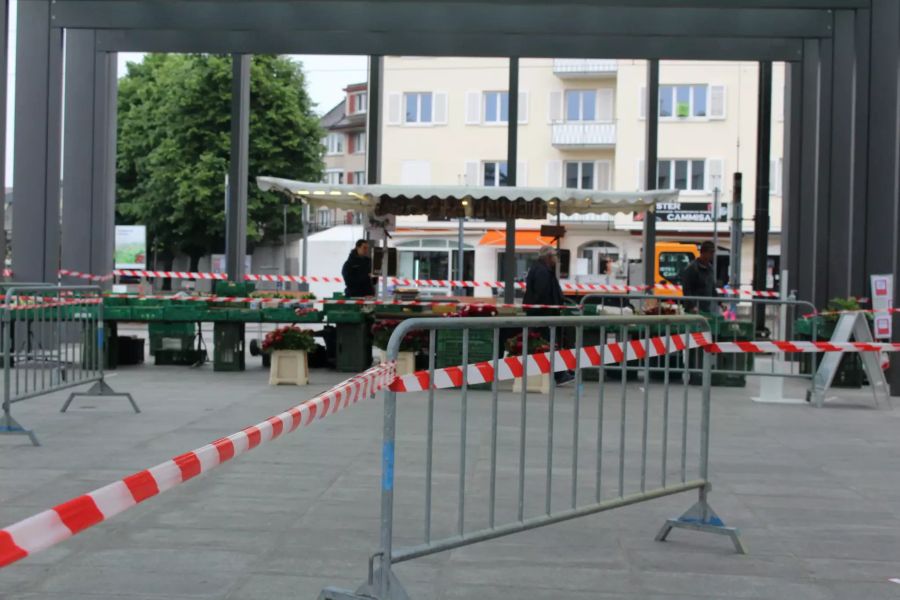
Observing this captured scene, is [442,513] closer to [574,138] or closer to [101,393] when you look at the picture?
[101,393]

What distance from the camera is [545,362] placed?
618 cm

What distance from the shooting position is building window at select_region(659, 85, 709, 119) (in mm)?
49719

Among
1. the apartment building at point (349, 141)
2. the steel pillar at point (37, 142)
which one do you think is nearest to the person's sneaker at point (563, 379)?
the steel pillar at point (37, 142)

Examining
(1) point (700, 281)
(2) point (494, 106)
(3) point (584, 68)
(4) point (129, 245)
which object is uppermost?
(3) point (584, 68)

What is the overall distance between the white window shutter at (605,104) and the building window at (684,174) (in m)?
3.73

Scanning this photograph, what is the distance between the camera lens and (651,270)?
2177 cm

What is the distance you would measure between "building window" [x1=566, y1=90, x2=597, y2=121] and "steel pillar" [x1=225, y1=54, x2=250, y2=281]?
3161 cm

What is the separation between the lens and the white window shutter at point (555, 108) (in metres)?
52.9

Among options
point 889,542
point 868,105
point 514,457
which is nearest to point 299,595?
point 889,542

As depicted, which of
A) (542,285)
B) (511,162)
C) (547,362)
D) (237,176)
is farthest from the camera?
(237,176)

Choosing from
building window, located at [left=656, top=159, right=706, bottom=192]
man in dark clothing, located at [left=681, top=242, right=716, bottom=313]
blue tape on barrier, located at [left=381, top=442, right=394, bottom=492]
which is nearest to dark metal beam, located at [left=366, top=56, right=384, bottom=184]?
man in dark clothing, located at [left=681, top=242, right=716, bottom=313]

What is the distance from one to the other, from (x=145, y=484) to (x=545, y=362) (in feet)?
9.91

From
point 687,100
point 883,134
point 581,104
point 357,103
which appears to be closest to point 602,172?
point 581,104

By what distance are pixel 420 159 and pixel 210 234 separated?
10145 millimetres
